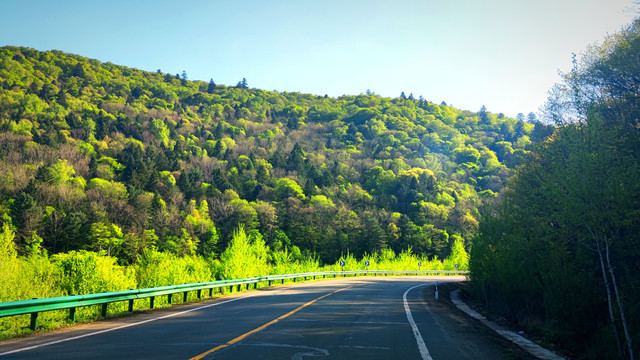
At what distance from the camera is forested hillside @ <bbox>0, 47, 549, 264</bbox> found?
77125 mm

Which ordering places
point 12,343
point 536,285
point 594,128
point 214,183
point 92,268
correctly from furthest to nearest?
1. point 214,183
2. point 92,268
3. point 536,285
4. point 594,128
5. point 12,343

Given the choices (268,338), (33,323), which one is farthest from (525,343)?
(33,323)

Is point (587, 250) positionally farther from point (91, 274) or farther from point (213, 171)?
point (213, 171)

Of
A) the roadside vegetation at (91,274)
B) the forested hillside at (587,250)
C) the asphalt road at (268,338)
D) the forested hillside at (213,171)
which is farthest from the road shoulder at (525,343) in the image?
the forested hillside at (213,171)

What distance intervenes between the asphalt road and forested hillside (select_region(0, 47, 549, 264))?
15626 mm

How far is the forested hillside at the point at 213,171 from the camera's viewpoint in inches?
3036

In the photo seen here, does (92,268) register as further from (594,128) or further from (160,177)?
(160,177)

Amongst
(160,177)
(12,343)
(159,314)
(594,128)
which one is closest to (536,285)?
(594,128)

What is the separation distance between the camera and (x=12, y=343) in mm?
8977

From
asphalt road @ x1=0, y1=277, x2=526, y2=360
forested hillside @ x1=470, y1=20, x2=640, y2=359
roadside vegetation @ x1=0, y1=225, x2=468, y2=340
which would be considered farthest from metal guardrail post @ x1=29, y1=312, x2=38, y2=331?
forested hillside @ x1=470, y1=20, x2=640, y2=359

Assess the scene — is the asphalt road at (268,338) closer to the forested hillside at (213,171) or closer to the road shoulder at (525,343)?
the road shoulder at (525,343)

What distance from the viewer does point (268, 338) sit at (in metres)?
9.66

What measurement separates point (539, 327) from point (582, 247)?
114 inches

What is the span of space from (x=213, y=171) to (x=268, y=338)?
109281 millimetres
